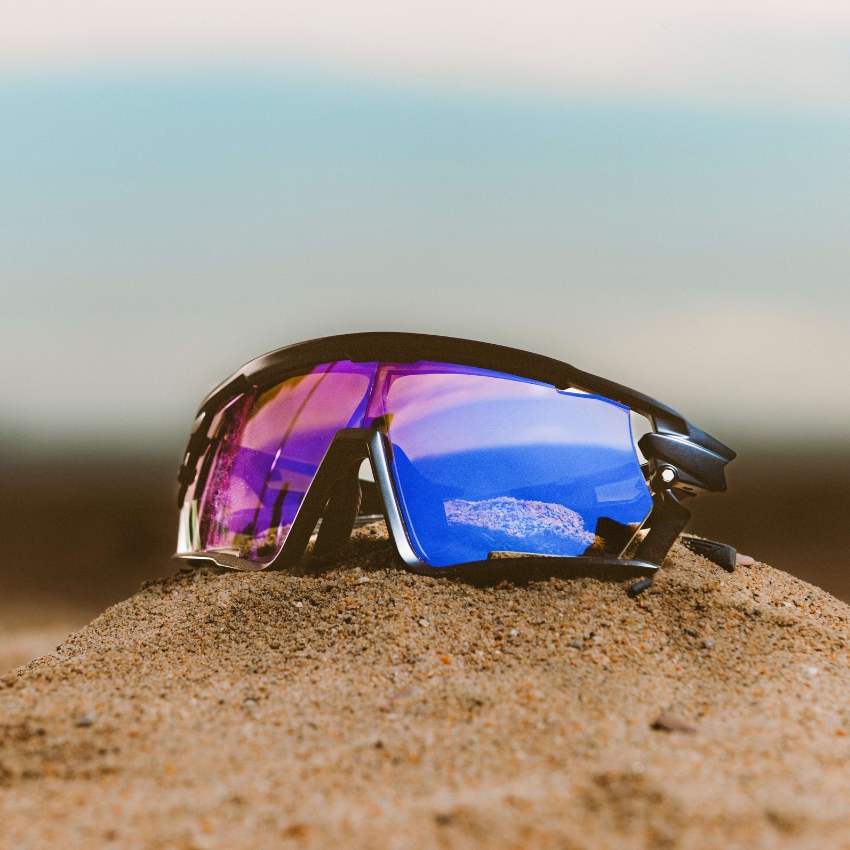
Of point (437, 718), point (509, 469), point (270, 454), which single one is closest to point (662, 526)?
point (509, 469)

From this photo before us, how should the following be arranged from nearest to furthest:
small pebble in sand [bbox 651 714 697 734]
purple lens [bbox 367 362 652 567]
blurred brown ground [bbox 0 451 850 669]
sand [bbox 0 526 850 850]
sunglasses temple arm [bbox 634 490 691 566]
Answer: sand [bbox 0 526 850 850] → small pebble in sand [bbox 651 714 697 734] → sunglasses temple arm [bbox 634 490 691 566] → purple lens [bbox 367 362 652 567] → blurred brown ground [bbox 0 451 850 669]

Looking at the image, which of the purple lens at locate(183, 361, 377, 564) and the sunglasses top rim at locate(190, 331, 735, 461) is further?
the purple lens at locate(183, 361, 377, 564)

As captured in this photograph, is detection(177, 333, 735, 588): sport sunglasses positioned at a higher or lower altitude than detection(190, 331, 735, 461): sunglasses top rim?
lower

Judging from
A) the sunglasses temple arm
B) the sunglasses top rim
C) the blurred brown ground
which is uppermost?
the sunglasses top rim

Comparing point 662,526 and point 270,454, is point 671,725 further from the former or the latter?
point 270,454

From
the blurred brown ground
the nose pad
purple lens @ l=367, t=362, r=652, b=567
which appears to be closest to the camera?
purple lens @ l=367, t=362, r=652, b=567

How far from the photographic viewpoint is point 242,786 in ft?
3.37

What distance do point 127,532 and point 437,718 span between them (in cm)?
490

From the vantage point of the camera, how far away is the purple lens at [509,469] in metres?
1.94

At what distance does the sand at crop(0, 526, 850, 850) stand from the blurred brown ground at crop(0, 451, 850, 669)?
57cm

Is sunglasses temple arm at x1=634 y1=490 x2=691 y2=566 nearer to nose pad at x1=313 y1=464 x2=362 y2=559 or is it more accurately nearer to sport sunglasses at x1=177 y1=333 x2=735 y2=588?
sport sunglasses at x1=177 y1=333 x2=735 y2=588

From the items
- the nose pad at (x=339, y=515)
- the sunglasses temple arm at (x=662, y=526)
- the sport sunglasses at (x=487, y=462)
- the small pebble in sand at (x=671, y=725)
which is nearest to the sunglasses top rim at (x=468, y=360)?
the sport sunglasses at (x=487, y=462)

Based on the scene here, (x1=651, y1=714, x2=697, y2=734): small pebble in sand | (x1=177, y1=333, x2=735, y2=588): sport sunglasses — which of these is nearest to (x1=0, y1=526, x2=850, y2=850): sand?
(x1=651, y1=714, x2=697, y2=734): small pebble in sand

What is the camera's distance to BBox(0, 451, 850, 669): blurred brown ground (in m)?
3.82
